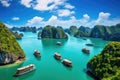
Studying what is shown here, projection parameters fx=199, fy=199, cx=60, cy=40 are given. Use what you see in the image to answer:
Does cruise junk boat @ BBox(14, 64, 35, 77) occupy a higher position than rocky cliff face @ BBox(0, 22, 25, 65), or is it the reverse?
rocky cliff face @ BBox(0, 22, 25, 65)

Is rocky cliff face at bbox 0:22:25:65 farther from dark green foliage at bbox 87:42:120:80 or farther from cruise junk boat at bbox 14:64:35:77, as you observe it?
dark green foliage at bbox 87:42:120:80

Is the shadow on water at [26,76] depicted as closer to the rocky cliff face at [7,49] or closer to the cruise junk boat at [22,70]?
the cruise junk boat at [22,70]

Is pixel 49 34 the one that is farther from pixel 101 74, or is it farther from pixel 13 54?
pixel 101 74

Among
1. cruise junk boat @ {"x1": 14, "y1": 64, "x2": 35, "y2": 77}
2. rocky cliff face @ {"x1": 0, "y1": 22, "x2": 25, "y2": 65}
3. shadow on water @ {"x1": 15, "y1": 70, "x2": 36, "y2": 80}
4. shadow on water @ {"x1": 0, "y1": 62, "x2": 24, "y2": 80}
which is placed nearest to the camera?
shadow on water @ {"x1": 15, "y1": 70, "x2": 36, "y2": 80}

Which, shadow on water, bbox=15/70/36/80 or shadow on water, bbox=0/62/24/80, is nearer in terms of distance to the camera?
shadow on water, bbox=15/70/36/80

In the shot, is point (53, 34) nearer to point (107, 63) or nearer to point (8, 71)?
point (8, 71)

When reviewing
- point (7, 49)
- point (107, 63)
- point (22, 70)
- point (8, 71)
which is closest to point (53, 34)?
point (7, 49)

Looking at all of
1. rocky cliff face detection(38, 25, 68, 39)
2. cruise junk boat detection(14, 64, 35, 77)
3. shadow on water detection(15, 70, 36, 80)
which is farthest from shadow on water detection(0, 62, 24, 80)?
rocky cliff face detection(38, 25, 68, 39)
